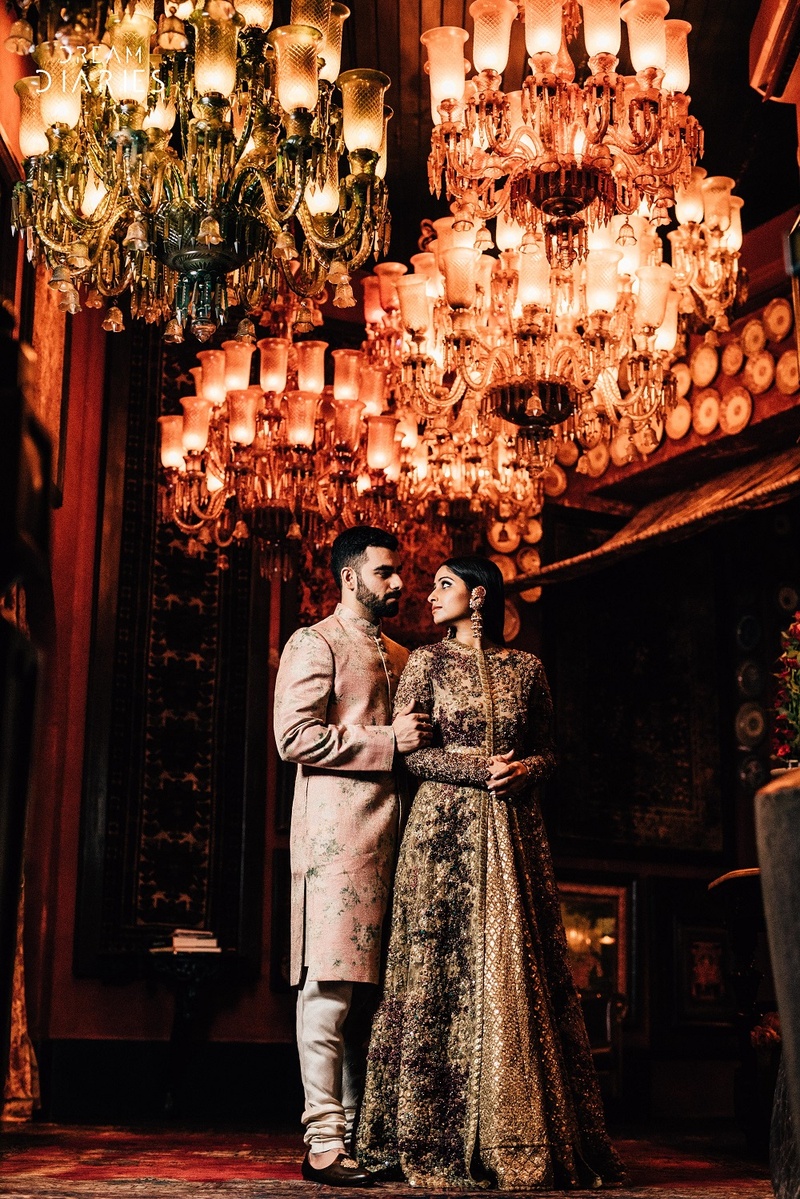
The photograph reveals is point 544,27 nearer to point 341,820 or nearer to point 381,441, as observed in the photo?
point 381,441

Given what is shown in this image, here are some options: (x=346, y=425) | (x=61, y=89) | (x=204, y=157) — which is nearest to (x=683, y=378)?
(x=346, y=425)

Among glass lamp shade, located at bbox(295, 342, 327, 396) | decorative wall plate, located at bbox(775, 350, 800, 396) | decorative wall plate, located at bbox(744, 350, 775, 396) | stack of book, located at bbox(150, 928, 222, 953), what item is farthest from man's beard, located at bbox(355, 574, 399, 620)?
decorative wall plate, located at bbox(744, 350, 775, 396)

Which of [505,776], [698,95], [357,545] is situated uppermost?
[698,95]

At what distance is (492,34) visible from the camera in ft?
14.2

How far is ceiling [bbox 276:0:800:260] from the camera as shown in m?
5.23

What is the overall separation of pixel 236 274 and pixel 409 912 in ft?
6.54

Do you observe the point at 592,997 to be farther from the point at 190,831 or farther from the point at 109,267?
the point at 109,267

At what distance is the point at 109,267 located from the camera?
387 cm

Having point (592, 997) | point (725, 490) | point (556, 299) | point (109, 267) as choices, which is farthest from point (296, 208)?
point (592, 997)

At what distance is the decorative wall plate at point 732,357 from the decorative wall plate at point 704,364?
0.05 meters

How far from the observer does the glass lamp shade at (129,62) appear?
11.3ft

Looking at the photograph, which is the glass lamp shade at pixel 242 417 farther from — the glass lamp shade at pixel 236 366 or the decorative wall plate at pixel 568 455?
the decorative wall plate at pixel 568 455

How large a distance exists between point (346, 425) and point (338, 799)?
2.43 meters

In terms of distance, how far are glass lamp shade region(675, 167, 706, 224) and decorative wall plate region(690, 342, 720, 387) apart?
1.49 m
